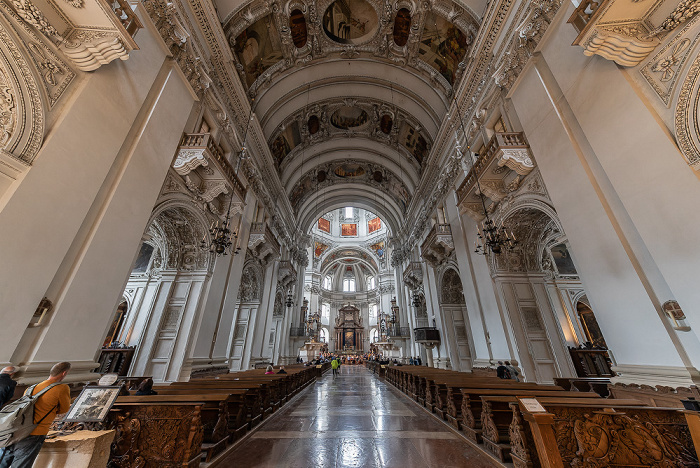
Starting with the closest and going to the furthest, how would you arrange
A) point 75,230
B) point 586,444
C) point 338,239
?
point 586,444
point 75,230
point 338,239

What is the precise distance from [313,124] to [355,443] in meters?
13.4

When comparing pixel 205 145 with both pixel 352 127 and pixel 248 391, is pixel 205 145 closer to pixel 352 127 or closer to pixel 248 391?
pixel 248 391

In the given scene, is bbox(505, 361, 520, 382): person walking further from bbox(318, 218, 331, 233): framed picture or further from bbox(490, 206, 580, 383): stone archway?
bbox(318, 218, 331, 233): framed picture

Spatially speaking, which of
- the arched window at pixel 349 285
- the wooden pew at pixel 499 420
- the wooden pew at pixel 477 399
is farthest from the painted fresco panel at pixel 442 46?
the arched window at pixel 349 285

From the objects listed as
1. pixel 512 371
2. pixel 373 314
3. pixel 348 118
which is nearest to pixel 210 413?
pixel 512 371

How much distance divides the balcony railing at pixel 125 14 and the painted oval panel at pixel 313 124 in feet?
31.5

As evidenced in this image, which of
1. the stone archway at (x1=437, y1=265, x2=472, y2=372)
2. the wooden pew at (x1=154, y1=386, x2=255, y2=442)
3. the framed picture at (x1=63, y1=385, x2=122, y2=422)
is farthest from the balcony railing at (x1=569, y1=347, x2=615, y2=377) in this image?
the framed picture at (x1=63, y1=385, x2=122, y2=422)

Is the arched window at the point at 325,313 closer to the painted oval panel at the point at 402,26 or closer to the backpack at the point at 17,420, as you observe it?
the painted oval panel at the point at 402,26

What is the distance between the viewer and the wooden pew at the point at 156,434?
2523 millimetres

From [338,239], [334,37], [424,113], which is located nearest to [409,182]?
[424,113]

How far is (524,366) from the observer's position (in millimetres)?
6359

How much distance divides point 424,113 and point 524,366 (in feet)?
32.8

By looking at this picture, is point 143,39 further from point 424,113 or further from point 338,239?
point 338,239

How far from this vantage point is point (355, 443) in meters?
3.34
